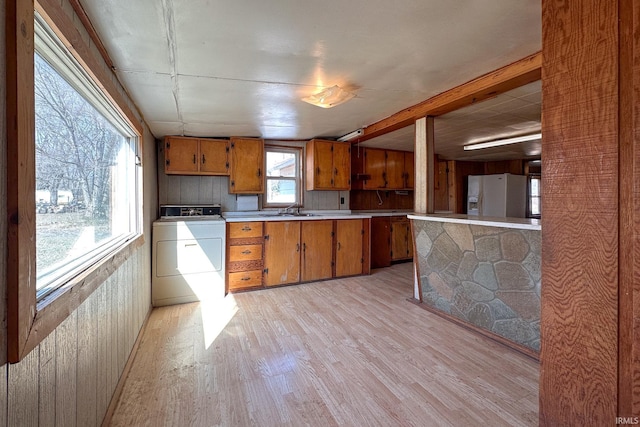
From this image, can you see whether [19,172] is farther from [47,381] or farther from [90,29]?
[90,29]

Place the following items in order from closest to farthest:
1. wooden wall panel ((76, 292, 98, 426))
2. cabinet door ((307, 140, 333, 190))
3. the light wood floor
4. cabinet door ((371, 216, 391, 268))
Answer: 1. wooden wall panel ((76, 292, 98, 426))
2. the light wood floor
3. cabinet door ((307, 140, 333, 190))
4. cabinet door ((371, 216, 391, 268))

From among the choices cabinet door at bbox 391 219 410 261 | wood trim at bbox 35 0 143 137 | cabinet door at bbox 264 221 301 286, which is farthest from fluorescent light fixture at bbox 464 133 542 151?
wood trim at bbox 35 0 143 137

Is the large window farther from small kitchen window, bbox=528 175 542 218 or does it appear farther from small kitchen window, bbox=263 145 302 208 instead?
small kitchen window, bbox=528 175 542 218

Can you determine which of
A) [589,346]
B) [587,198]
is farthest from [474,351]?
[587,198]

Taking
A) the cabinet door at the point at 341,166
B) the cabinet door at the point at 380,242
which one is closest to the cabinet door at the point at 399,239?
the cabinet door at the point at 380,242

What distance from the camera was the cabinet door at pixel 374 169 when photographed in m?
5.04

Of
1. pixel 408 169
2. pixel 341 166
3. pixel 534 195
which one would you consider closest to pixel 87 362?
pixel 341 166

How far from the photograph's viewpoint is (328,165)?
14.2 ft

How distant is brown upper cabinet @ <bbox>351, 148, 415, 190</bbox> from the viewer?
5008 mm

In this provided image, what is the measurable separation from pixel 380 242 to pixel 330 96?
9.74 ft

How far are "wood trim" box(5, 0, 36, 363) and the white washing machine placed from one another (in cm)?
253

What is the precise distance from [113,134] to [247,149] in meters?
2.04

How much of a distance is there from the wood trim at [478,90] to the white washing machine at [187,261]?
8.08ft

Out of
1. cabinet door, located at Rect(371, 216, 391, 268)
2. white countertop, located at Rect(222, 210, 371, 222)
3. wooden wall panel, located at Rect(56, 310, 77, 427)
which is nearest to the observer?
wooden wall panel, located at Rect(56, 310, 77, 427)
